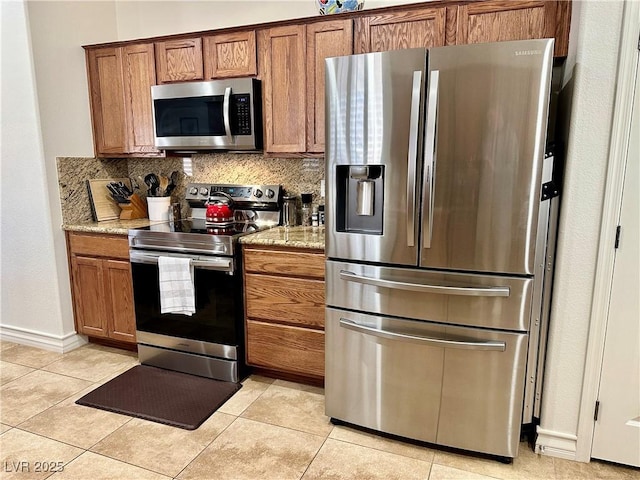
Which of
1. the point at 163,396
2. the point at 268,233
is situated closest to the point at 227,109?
the point at 268,233

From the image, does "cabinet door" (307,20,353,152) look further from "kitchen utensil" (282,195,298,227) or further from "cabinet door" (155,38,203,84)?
"cabinet door" (155,38,203,84)

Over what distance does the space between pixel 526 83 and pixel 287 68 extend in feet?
4.91

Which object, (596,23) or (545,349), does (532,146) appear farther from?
(545,349)

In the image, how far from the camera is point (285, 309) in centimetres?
254

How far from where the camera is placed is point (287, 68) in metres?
2.70

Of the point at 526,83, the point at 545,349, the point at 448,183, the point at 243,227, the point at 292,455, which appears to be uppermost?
the point at 526,83

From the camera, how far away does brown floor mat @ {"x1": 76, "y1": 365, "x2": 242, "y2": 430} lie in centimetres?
237

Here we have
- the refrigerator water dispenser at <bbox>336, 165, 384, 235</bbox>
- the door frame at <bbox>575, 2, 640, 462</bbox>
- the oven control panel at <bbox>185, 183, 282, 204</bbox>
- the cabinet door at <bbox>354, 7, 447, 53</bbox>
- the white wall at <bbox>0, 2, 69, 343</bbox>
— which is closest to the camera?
the door frame at <bbox>575, 2, 640, 462</bbox>

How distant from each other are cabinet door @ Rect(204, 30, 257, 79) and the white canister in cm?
101

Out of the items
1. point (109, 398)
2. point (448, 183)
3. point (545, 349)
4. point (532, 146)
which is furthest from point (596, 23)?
point (109, 398)

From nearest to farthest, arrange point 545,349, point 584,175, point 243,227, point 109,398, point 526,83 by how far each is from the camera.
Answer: point 526,83 → point 584,175 → point 545,349 → point 109,398 → point 243,227

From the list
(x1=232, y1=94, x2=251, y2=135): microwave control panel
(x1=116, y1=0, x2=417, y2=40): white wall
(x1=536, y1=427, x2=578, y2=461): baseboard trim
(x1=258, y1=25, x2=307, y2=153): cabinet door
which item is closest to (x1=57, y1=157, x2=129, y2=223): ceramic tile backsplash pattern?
(x1=116, y1=0, x2=417, y2=40): white wall

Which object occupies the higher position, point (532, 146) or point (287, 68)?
point (287, 68)

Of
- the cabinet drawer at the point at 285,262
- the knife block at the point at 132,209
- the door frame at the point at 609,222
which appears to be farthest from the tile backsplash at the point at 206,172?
the door frame at the point at 609,222
